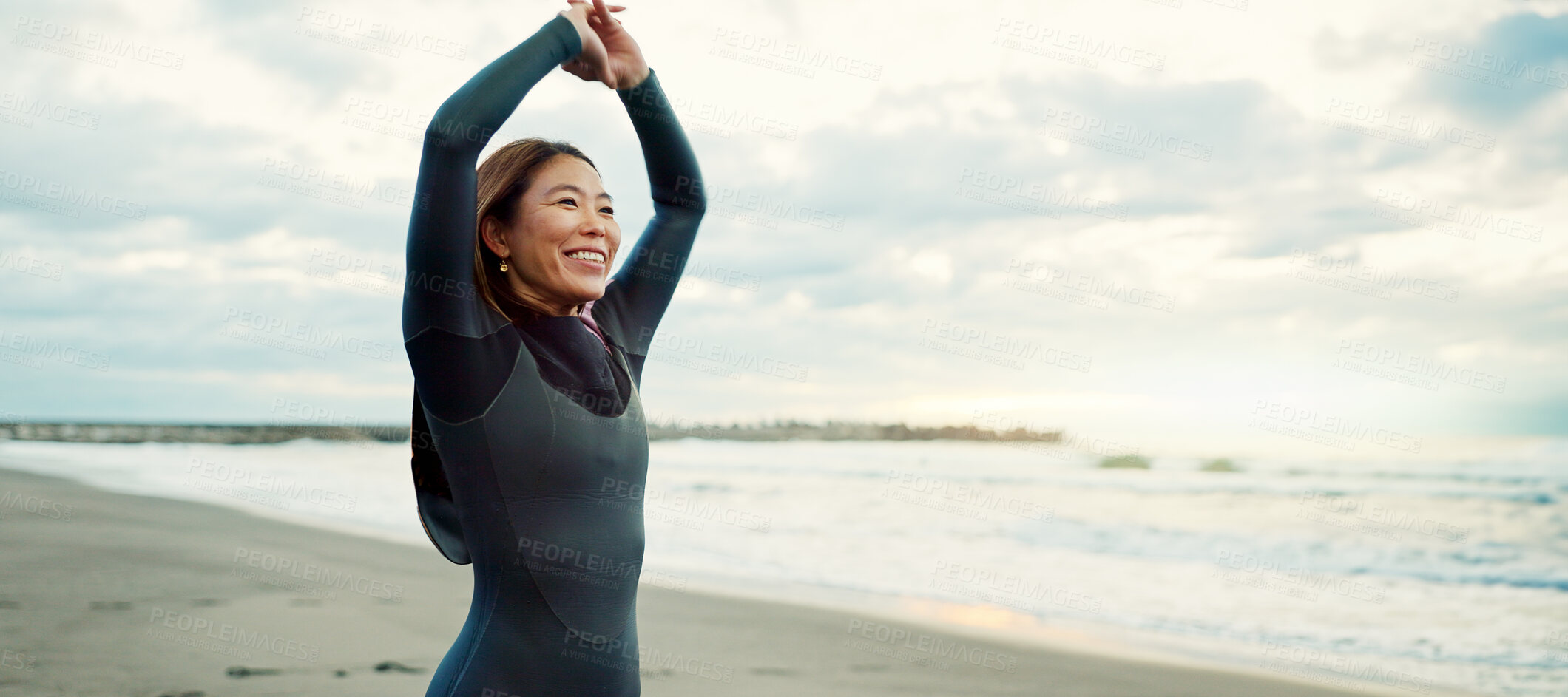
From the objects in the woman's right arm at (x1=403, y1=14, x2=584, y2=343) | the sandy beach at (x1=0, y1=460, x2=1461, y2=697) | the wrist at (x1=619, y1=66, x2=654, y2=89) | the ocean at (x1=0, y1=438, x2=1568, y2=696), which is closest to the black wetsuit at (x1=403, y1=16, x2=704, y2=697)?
the woman's right arm at (x1=403, y1=14, x2=584, y2=343)

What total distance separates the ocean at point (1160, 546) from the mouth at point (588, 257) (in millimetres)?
4174

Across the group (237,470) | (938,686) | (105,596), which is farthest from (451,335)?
(237,470)

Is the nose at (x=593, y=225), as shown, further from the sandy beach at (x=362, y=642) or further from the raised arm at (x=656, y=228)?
the sandy beach at (x=362, y=642)

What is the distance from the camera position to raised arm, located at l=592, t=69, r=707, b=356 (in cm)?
177

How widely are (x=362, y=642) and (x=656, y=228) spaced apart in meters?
3.47

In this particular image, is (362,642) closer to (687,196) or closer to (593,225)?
(687,196)

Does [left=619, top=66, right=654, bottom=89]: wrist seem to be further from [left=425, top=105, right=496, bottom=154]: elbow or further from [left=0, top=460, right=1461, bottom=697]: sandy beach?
[left=0, top=460, right=1461, bottom=697]: sandy beach

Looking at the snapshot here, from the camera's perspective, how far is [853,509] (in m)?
10.1

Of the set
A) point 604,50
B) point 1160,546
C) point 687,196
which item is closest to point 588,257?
point 604,50

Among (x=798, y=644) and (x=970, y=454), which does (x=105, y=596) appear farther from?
(x=970, y=454)

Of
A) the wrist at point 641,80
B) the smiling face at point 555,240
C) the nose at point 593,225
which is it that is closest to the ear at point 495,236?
the smiling face at point 555,240

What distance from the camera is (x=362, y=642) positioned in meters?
4.46

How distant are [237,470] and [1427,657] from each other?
1596 cm

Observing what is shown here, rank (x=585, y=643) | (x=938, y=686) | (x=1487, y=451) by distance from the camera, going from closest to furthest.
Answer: (x=585, y=643) < (x=938, y=686) < (x=1487, y=451)
